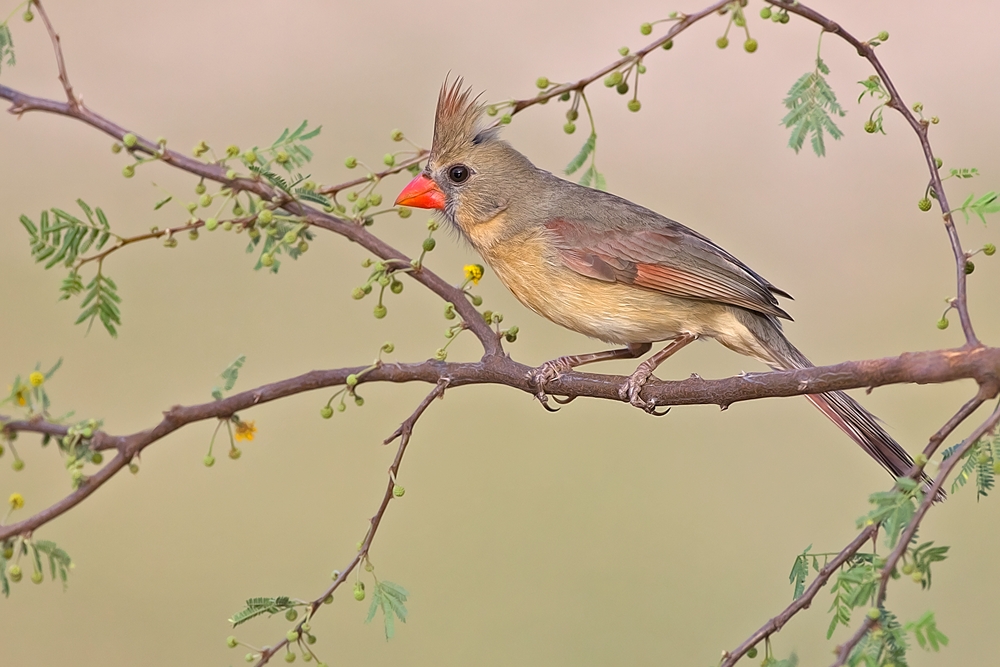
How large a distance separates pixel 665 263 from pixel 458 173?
58 centimetres

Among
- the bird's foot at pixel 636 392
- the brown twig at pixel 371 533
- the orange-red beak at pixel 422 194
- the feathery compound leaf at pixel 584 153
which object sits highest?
the orange-red beak at pixel 422 194

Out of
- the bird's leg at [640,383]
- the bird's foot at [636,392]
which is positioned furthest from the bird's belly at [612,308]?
the bird's foot at [636,392]

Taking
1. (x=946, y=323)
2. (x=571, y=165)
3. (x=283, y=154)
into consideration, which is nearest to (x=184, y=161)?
(x=283, y=154)

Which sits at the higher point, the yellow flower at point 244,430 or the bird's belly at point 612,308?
the bird's belly at point 612,308

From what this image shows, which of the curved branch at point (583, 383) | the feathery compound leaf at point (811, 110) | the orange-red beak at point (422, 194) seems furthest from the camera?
the orange-red beak at point (422, 194)

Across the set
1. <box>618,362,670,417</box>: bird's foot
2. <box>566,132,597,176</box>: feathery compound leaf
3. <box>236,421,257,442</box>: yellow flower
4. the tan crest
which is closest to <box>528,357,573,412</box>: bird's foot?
<box>618,362,670,417</box>: bird's foot

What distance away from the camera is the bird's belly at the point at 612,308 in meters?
2.40

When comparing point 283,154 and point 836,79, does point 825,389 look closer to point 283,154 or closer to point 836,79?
point 283,154

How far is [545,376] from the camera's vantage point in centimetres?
198

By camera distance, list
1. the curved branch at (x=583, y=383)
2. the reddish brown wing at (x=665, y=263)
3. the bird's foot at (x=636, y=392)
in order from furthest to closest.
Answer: the reddish brown wing at (x=665, y=263), the bird's foot at (x=636, y=392), the curved branch at (x=583, y=383)

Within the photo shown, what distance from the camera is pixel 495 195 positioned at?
8.64 feet

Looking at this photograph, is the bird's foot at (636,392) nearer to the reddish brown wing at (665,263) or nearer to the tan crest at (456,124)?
the reddish brown wing at (665,263)

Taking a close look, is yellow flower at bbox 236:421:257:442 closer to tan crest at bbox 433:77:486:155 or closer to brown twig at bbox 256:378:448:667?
brown twig at bbox 256:378:448:667

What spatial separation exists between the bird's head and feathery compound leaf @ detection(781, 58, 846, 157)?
99cm
